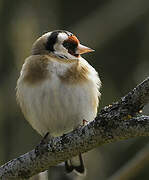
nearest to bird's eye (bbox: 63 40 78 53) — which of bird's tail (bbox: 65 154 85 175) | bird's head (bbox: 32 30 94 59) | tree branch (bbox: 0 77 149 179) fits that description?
bird's head (bbox: 32 30 94 59)

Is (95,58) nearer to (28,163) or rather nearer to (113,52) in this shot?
(113,52)

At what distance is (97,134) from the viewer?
436 cm

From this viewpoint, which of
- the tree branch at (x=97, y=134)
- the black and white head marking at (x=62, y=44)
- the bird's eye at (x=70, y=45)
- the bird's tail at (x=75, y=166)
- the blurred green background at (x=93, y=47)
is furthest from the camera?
the blurred green background at (x=93, y=47)

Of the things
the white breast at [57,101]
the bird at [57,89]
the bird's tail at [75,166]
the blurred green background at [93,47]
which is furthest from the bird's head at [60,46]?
the blurred green background at [93,47]

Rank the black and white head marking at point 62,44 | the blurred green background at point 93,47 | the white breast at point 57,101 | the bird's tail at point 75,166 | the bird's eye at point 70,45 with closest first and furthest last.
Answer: the white breast at point 57,101
the black and white head marking at point 62,44
the bird's eye at point 70,45
the bird's tail at point 75,166
the blurred green background at point 93,47


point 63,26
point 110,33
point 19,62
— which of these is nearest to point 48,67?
point 19,62

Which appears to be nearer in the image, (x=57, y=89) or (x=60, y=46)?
(x=57, y=89)

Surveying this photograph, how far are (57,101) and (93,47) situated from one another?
3808mm

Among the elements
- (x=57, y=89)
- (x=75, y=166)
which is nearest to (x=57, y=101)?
(x=57, y=89)

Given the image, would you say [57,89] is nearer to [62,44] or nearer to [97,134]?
[62,44]

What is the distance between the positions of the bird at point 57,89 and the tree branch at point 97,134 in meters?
0.73

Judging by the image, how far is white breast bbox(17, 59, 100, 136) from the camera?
18.1 feet

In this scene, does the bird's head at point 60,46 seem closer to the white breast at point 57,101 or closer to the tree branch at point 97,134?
the white breast at point 57,101

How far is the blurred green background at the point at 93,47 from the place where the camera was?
27.9ft
